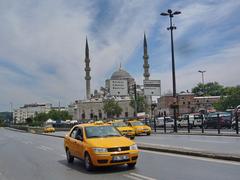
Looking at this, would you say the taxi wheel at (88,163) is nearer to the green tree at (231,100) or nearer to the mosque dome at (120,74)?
the green tree at (231,100)

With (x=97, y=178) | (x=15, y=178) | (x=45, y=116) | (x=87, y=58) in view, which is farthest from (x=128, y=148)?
(x=45, y=116)

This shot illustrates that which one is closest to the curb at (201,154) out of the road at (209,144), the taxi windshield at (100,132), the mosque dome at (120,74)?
the road at (209,144)

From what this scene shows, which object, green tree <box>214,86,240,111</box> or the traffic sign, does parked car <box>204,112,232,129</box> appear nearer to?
the traffic sign

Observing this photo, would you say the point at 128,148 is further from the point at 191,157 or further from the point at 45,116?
the point at 45,116

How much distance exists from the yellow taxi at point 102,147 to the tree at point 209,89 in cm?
15875

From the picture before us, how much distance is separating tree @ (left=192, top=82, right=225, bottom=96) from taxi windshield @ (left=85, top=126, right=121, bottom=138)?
520ft

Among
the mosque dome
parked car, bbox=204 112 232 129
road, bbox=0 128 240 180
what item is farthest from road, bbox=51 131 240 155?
the mosque dome

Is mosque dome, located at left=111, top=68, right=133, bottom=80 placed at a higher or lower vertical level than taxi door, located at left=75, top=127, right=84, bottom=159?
higher

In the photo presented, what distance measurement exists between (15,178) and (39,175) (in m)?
0.66

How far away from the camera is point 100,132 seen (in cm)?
1254

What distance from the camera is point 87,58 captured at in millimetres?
150125

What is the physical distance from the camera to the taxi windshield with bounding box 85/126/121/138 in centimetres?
1232

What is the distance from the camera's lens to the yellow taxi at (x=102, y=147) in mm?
10930

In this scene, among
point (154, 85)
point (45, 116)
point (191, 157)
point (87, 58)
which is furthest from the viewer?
point (45, 116)
